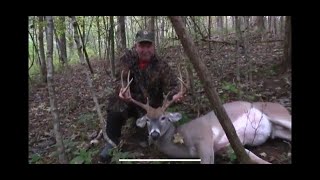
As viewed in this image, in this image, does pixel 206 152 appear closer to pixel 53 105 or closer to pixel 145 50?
pixel 145 50

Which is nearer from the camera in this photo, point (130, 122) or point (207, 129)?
point (207, 129)

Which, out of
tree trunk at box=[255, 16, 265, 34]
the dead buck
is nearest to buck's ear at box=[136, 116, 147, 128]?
the dead buck

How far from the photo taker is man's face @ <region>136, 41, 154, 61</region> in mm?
4027

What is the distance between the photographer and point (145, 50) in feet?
13.3

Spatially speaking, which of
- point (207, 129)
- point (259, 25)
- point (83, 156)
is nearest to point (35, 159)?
point (83, 156)

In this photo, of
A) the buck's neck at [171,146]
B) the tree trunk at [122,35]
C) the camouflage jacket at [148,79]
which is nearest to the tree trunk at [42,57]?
the tree trunk at [122,35]

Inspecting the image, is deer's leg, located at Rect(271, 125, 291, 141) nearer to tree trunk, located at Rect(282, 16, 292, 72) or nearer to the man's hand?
tree trunk, located at Rect(282, 16, 292, 72)

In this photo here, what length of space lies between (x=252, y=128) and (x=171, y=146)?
2.15ft

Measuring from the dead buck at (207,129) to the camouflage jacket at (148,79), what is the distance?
0.21m

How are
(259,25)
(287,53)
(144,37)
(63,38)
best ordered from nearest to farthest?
(144,37), (287,53), (259,25), (63,38)
